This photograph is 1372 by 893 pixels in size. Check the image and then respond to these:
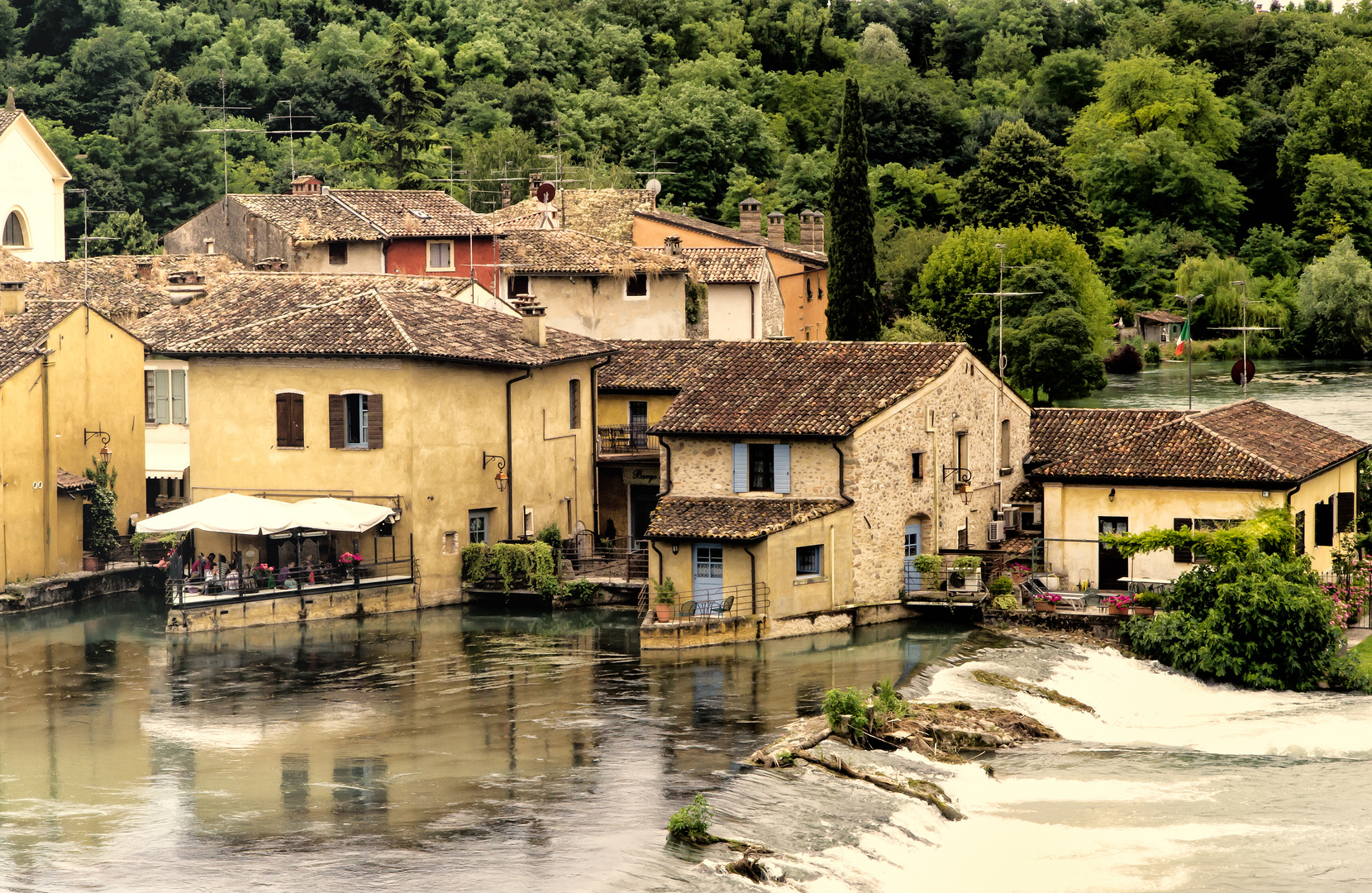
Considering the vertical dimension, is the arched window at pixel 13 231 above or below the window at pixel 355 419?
Result: above

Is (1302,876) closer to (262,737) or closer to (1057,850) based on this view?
(1057,850)

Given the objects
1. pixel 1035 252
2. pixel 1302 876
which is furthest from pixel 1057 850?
pixel 1035 252

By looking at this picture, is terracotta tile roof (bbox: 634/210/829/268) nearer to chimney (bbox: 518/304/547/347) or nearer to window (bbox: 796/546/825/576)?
chimney (bbox: 518/304/547/347)

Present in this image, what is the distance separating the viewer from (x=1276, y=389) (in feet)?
263

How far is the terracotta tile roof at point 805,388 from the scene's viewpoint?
134ft

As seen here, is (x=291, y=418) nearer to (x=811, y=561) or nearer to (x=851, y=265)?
(x=811, y=561)

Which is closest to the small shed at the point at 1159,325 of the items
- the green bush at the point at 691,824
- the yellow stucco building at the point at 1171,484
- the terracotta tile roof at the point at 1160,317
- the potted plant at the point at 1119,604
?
the terracotta tile roof at the point at 1160,317

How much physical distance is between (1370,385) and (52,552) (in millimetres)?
58371

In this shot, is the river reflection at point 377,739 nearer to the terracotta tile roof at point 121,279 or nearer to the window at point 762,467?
the window at point 762,467

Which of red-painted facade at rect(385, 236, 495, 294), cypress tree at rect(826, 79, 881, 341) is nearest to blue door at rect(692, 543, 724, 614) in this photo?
red-painted facade at rect(385, 236, 495, 294)

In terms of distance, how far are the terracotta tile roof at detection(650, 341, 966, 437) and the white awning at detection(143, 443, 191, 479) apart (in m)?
13.3

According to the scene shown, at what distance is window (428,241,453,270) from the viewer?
59.6 meters

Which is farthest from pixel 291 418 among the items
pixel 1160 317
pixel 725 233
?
pixel 1160 317

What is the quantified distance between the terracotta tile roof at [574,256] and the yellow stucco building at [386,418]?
11.0m
